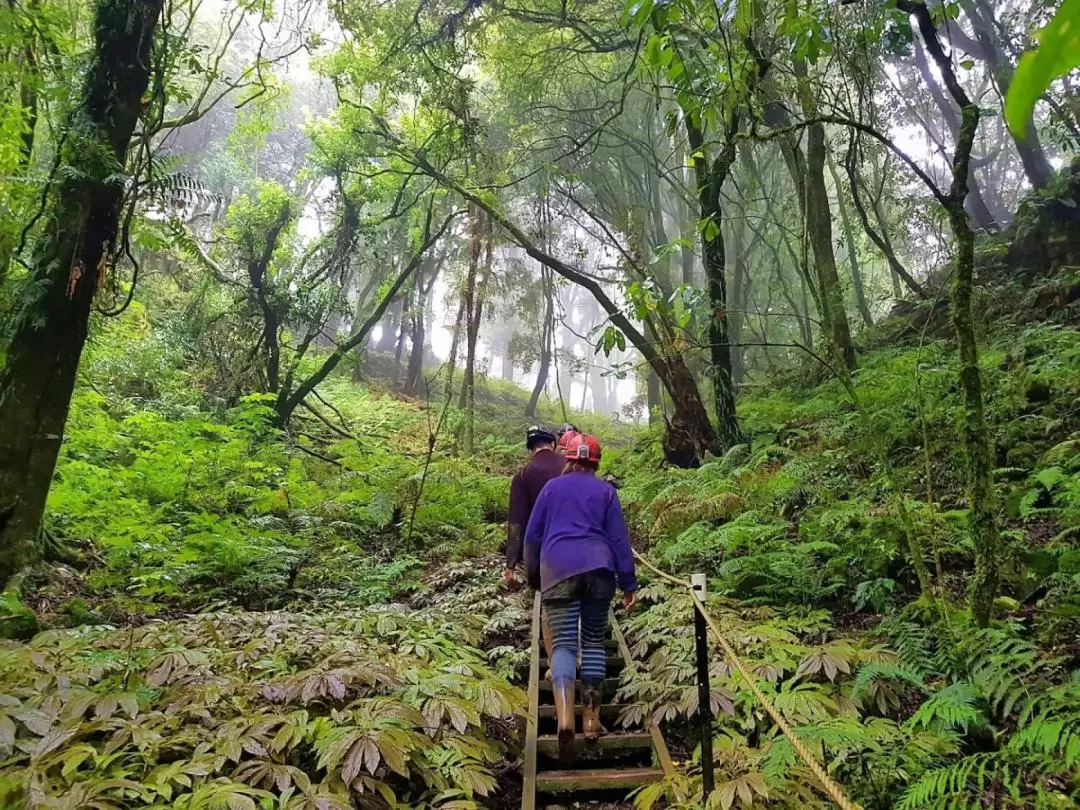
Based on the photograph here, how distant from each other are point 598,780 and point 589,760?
0.58 metres

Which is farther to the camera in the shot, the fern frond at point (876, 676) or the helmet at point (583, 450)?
the helmet at point (583, 450)

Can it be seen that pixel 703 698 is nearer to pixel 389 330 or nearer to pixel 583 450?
pixel 583 450

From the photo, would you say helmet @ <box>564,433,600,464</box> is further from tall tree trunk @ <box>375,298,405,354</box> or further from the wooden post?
tall tree trunk @ <box>375,298,405,354</box>

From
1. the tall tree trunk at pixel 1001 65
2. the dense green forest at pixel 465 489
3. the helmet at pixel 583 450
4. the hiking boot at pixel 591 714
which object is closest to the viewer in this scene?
the dense green forest at pixel 465 489

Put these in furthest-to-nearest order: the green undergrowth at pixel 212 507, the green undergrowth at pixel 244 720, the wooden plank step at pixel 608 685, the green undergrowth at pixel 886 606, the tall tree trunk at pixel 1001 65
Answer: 1. the tall tree trunk at pixel 1001 65
2. the green undergrowth at pixel 212 507
3. the wooden plank step at pixel 608 685
4. the green undergrowth at pixel 886 606
5. the green undergrowth at pixel 244 720

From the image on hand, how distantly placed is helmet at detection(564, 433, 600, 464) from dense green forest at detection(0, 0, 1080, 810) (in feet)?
2.96

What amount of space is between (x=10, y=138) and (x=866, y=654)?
8.73 metres

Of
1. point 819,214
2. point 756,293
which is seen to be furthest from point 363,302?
point 819,214

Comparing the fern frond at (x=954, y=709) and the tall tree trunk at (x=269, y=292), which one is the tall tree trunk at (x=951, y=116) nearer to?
the tall tree trunk at (x=269, y=292)

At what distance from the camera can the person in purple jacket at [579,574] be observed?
4.58m

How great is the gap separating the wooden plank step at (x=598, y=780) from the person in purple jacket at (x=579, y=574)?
0.91 ft

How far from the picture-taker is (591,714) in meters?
4.53

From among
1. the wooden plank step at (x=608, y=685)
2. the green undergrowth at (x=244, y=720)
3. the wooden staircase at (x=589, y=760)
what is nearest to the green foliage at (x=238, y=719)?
the green undergrowth at (x=244, y=720)

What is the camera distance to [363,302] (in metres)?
27.8
